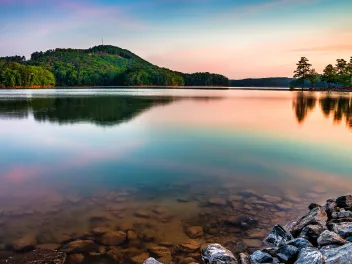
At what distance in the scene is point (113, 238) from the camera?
22.5 ft

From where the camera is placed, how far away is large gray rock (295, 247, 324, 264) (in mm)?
5383

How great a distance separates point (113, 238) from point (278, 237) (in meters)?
3.70

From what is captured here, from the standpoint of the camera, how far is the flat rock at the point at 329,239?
611 centimetres

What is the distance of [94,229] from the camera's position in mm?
7246

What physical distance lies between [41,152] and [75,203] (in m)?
7.63

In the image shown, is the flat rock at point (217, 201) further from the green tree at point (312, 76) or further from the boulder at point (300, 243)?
the green tree at point (312, 76)

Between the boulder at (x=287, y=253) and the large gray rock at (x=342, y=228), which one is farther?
the large gray rock at (x=342, y=228)

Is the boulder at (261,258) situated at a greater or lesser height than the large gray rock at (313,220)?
lesser

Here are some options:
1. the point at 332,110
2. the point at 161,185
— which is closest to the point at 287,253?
the point at 161,185

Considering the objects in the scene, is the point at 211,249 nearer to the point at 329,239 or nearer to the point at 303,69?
the point at 329,239

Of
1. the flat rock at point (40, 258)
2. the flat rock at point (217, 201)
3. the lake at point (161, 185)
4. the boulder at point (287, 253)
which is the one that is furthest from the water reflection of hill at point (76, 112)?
the boulder at point (287, 253)

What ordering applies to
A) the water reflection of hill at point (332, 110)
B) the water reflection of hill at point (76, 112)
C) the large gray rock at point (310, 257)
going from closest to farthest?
the large gray rock at point (310, 257) < the water reflection of hill at point (76, 112) < the water reflection of hill at point (332, 110)

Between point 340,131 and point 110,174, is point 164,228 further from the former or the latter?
point 340,131

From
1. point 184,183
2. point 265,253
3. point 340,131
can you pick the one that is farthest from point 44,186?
point 340,131
